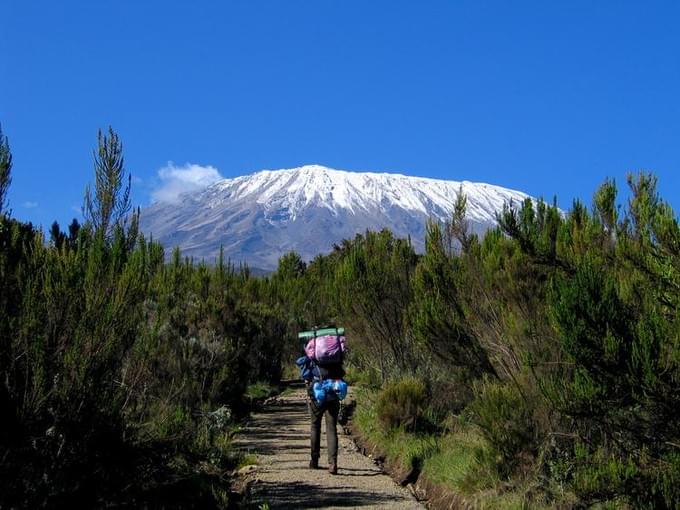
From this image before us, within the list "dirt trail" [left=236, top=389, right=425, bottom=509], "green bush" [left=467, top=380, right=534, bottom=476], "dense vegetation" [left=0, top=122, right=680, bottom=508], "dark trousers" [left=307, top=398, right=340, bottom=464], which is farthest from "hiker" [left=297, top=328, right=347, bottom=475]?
"green bush" [left=467, top=380, right=534, bottom=476]

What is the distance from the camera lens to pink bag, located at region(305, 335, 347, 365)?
351 inches

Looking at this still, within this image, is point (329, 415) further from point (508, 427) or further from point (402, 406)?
point (508, 427)

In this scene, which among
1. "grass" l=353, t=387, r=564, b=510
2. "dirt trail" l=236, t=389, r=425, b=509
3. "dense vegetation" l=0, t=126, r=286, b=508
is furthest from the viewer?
"dirt trail" l=236, t=389, r=425, b=509

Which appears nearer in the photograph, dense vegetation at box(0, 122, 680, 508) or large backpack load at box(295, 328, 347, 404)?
dense vegetation at box(0, 122, 680, 508)

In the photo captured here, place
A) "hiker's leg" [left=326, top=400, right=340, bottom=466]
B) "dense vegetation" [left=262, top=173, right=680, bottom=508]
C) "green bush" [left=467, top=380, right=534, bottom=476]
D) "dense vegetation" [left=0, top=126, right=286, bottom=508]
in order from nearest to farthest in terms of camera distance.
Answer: "dense vegetation" [left=262, top=173, right=680, bottom=508] → "dense vegetation" [left=0, top=126, right=286, bottom=508] → "green bush" [left=467, top=380, right=534, bottom=476] → "hiker's leg" [left=326, top=400, right=340, bottom=466]

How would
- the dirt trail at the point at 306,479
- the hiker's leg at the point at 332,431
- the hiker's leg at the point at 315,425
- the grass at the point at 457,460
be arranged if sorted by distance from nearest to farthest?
the grass at the point at 457,460 < the dirt trail at the point at 306,479 < the hiker's leg at the point at 332,431 < the hiker's leg at the point at 315,425

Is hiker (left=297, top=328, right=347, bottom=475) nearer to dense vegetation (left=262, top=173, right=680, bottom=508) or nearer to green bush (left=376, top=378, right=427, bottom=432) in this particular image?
dense vegetation (left=262, top=173, right=680, bottom=508)

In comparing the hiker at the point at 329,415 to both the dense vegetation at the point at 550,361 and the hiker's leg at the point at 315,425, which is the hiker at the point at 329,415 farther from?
the dense vegetation at the point at 550,361

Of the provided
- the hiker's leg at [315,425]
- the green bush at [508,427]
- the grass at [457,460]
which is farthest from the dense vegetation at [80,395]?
the green bush at [508,427]

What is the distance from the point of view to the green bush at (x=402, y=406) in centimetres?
1078

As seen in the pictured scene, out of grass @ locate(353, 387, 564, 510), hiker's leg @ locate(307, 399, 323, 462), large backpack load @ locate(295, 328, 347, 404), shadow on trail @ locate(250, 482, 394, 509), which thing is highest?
large backpack load @ locate(295, 328, 347, 404)

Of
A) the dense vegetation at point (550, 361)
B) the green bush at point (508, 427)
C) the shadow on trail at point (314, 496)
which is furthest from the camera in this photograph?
the shadow on trail at point (314, 496)

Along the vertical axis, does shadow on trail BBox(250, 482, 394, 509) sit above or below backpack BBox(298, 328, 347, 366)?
below

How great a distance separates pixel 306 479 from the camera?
8516mm
